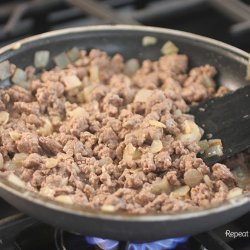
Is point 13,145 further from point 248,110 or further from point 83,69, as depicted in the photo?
point 248,110

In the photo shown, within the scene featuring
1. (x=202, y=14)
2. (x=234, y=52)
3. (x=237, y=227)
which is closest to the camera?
(x=237, y=227)

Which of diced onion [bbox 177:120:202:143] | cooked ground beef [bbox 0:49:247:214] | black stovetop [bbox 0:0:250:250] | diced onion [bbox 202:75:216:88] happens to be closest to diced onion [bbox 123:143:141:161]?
cooked ground beef [bbox 0:49:247:214]

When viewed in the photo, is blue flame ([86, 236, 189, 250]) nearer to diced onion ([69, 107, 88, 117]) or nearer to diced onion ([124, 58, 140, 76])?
diced onion ([69, 107, 88, 117])

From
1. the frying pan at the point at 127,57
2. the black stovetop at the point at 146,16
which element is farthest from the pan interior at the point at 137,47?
the black stovetop at the point at 146,16

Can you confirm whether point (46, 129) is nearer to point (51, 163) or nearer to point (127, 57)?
point (51, 163)

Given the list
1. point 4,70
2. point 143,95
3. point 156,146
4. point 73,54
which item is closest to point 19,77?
Result: point 4,70

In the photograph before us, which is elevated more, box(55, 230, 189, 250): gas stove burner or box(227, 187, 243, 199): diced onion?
box(227, 187, 243, 199): diced onion

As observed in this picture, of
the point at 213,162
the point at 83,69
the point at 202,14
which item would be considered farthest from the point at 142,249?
the point at 202,14
